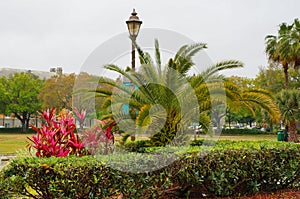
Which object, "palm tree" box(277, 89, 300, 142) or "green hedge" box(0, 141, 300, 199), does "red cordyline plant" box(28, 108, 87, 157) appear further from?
"palm tree" box(277, 89, 300, 142)

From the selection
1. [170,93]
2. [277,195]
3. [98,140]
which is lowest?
[277,195]

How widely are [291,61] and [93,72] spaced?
21578mm

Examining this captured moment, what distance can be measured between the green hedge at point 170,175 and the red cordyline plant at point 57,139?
2.55 feet

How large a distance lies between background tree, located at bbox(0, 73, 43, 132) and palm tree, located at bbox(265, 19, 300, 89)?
31057 millimetres

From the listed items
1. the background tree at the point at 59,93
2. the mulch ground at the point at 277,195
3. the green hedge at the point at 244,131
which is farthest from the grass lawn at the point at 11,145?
the green hedge at the point at 244,131

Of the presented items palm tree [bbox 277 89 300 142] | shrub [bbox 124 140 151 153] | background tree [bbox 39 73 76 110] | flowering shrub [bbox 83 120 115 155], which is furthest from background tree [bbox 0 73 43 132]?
flowering shrub [bbox 83 120 115 155]

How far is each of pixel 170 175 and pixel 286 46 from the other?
23079 mm

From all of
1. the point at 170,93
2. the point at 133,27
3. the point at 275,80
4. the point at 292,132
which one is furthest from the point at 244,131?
the point at 170,93

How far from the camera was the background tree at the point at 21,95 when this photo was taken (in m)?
47.3

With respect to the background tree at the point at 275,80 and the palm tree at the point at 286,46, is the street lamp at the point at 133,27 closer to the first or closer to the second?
the palm tree at the point at 286,46

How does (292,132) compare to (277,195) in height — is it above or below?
above

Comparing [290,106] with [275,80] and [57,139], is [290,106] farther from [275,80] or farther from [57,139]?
[57,139]

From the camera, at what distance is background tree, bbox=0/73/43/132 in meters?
47.3

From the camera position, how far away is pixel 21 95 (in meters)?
47.3
